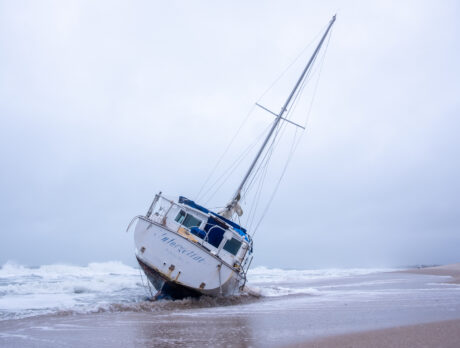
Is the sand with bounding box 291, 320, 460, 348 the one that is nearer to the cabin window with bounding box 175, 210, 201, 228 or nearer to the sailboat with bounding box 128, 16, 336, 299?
the sailboat with bounding box 128, 16, 336, 299

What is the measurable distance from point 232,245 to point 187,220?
80.7 inches

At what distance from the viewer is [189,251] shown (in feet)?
39.3

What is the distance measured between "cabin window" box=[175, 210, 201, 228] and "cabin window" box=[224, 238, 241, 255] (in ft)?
4.50

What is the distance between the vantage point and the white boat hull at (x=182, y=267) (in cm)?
1188

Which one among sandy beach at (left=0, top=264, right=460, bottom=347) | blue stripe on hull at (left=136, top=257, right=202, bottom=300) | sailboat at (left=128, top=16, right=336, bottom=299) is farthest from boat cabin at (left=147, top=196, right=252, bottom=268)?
sandy beach at (left=0, top=264, right=460, bottom=347)

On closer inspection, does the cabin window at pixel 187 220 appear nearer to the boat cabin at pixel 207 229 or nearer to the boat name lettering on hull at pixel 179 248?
the boat cabin at pixel 207 229

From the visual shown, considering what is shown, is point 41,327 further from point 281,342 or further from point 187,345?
point 281,342

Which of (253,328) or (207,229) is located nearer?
(253,328)

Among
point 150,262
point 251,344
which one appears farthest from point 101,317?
point 251,344

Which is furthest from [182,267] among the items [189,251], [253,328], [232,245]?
[253,328]

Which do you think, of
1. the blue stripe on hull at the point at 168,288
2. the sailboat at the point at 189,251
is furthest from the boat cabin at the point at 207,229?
the blue stripe on hull at the point at 168,288

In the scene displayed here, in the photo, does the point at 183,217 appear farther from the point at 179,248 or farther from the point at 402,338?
the point at 402,338

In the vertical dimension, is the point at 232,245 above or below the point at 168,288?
above

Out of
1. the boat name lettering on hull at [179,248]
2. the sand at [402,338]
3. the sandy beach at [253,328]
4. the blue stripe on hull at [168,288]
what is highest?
the boat name lettering on hull at [179,248]
